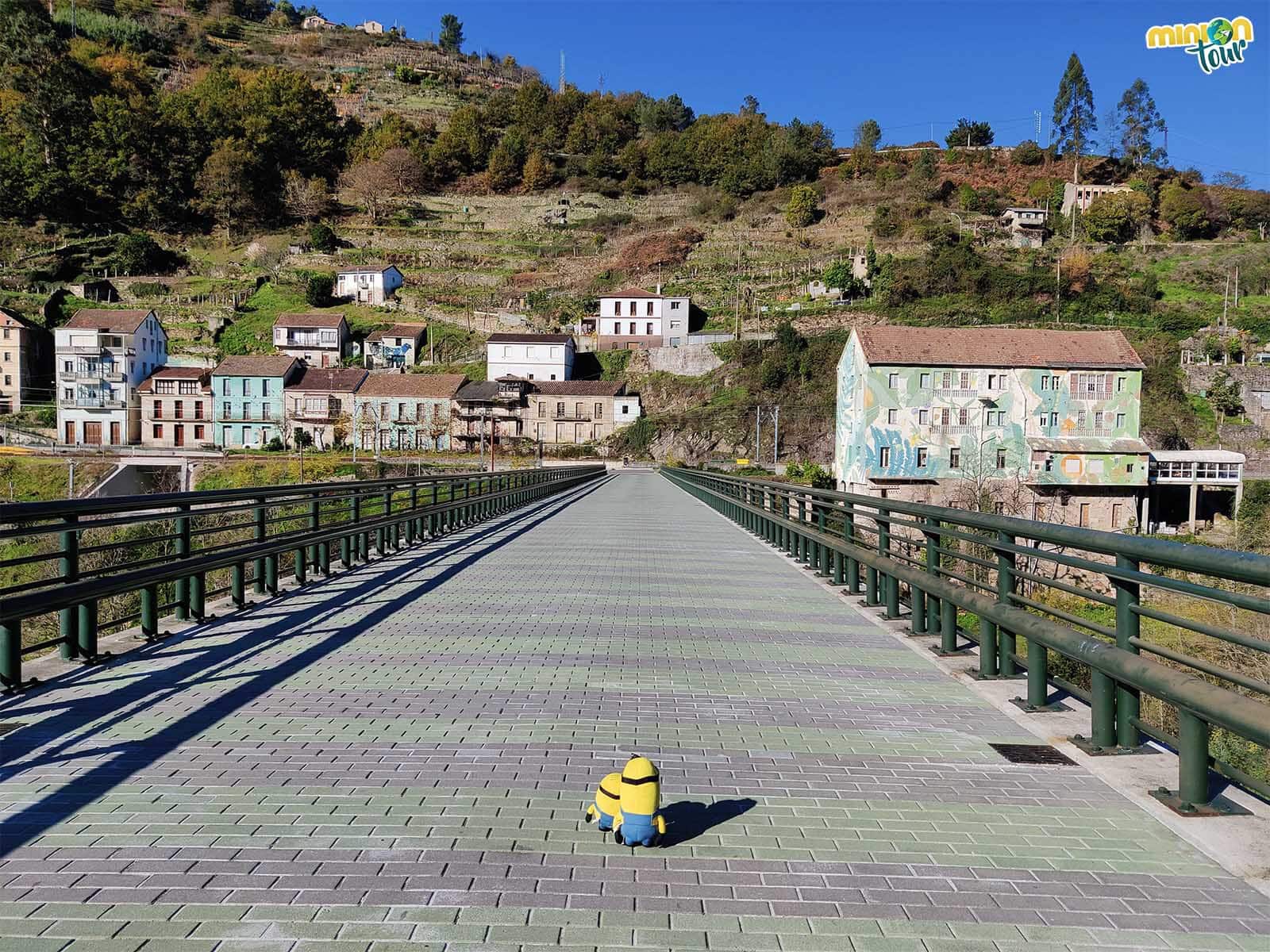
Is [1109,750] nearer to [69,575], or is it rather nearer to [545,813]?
[545,813]

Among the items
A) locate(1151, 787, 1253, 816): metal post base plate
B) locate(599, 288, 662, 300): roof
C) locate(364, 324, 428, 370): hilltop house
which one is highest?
locate(599, 288, 662, 300): roof

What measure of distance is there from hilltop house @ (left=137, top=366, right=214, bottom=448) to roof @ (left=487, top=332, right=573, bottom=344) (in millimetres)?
29486

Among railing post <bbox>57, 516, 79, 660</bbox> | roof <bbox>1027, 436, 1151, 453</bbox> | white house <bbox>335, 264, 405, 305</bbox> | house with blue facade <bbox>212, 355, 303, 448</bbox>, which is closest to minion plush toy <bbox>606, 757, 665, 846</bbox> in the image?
railing post <bbox>57, 516, 79, 660</bbox>

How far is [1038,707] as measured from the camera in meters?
5.88

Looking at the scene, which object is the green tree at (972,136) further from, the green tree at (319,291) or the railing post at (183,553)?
the railing post at (183,553)

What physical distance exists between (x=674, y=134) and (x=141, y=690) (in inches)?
7351

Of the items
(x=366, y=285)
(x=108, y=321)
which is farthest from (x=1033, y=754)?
(x=366, y=285)

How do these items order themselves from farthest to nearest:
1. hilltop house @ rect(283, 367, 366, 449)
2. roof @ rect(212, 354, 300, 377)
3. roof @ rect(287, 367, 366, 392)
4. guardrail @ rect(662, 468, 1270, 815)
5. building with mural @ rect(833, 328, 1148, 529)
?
roof @ rect(287, 367, 366, 392) < hilltop house @ rect(283, 367, 366, 449) < roof @ rect(212, 354, 300, 377) < building with mural @ rect(833, 328, 1148, 529) < guardrail @ rect(662, 468, 1270, 815)

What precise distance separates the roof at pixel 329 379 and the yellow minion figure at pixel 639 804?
9208 centimetres

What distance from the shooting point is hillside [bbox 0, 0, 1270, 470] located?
97125 mm

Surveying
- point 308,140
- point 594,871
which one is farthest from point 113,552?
point 308,140

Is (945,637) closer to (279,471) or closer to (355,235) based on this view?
(279,471)

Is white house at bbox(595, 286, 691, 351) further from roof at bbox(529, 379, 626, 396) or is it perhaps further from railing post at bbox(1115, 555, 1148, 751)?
railing post at bbox(1115, 555, 1148, 751)

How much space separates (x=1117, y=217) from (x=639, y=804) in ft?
461
